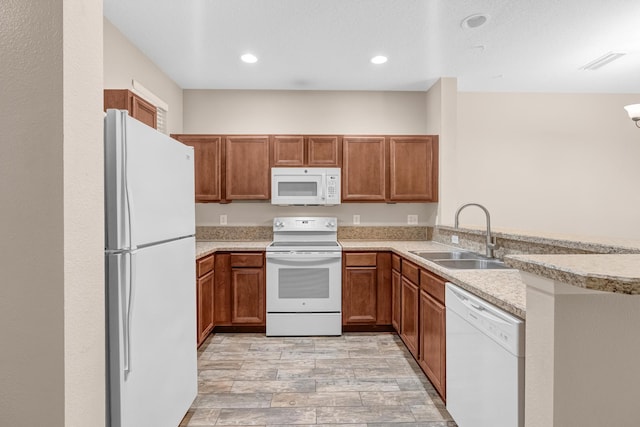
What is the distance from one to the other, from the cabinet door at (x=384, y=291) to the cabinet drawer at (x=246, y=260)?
120cm

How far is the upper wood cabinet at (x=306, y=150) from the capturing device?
3.72m

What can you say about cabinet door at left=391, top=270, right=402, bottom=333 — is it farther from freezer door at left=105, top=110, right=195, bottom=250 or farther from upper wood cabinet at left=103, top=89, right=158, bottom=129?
upper wood cabinet at left=103, top=89, right=158, bottom=129

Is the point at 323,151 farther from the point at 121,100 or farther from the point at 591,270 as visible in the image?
the point at 591,270

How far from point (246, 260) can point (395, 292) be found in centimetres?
151

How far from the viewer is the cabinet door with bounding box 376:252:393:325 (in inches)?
136

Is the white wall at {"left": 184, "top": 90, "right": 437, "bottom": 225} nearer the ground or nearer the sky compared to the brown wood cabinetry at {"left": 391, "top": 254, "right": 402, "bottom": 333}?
nearer the sky

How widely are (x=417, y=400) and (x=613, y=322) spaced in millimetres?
1652

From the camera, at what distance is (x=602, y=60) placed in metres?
3.24

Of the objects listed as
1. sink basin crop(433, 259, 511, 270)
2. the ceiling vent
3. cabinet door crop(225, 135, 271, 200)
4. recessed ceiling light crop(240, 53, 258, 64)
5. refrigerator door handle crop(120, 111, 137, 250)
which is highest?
the ceiling vent

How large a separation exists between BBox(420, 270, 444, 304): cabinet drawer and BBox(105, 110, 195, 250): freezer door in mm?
1579

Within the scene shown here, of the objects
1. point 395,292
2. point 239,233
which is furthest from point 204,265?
point 395,292

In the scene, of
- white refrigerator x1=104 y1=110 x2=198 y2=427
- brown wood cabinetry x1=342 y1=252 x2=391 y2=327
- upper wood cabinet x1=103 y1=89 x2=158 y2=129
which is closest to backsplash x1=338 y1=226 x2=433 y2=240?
brown wood cabinetry x1=342 y1=252 x2=391 y2=327

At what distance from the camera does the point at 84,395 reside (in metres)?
1.14
